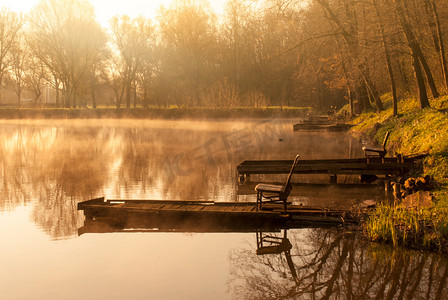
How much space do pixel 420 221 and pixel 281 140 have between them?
19686 mm

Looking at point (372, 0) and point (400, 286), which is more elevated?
point (372, 0)

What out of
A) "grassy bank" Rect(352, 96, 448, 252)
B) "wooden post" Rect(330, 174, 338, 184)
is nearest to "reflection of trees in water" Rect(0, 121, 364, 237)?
"wooden post" Rect(330, 174, 338, 184)

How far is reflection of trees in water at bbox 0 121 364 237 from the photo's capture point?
1318cm

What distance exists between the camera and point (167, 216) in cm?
1030

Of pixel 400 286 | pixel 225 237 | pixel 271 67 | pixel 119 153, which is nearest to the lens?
pixel 400 286

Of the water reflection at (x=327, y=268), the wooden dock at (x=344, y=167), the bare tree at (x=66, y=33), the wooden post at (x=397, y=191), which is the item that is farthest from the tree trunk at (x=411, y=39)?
the bare tree at (x=66, y=33)

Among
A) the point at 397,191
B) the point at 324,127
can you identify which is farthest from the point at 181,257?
the point at 324,127

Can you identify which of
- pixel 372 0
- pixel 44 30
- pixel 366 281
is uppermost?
pixel 44 30

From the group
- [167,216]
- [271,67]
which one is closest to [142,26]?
[271,67]

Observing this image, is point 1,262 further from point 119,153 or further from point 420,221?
point 119,153

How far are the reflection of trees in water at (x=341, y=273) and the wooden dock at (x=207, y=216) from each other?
3.09 ft

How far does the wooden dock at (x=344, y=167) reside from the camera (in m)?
14.0

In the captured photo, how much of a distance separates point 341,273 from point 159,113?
4837 cm

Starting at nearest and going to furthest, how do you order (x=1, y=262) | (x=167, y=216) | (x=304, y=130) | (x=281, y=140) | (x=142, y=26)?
(x=1, y=262), (x=167, y=216), (x=281, y=140), (x=304, y=130), (x=142, y=26)
